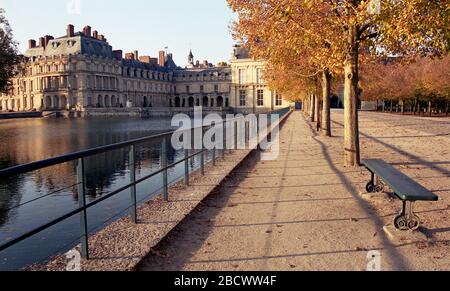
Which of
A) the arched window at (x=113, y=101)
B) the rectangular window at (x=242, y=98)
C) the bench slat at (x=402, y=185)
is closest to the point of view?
the bench slat at (x=402, y=185)

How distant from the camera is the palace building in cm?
9688

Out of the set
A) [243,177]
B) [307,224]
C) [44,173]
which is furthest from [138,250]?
[44,173]

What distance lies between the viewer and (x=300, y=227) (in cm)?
559

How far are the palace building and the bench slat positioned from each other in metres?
82.3

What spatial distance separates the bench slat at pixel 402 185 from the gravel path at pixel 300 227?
56 cm

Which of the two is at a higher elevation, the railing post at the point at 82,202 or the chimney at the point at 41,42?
the chimney at the point at 41,42

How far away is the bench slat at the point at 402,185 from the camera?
4836mm

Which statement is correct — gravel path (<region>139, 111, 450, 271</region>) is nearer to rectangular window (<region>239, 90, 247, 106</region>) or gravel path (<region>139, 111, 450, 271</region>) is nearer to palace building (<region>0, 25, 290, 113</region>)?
palace building (<region>0, 25, 290, 113</region>)

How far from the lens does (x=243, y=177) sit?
9609mm

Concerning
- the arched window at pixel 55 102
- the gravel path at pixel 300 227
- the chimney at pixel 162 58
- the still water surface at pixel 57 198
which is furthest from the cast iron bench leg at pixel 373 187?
the chimney at pixel 162 58

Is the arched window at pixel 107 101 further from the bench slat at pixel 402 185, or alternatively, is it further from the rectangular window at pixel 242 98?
the bench slat at pixel 402 185

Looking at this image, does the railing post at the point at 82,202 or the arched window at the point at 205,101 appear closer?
the railing post at the point at 82,202

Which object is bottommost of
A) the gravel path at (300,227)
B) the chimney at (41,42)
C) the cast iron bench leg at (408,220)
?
the gravel path at (300,227)

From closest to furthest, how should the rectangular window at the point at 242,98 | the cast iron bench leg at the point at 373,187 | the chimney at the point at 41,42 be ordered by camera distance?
the cast iron bench leg at the point at 373,187 → the chimney at the point at 41,42 → the rectangular window at the point at 242,98
